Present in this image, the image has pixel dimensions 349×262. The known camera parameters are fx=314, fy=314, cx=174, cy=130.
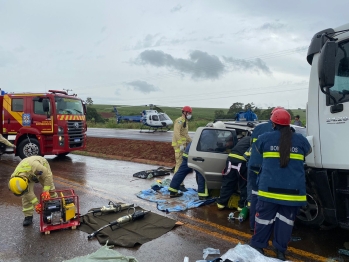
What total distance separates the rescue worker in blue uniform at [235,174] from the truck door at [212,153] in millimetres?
257

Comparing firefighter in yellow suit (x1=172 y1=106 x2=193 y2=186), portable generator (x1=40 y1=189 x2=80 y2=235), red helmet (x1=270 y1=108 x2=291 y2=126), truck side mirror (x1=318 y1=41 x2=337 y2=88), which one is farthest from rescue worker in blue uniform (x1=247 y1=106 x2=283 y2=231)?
firefighter in yellow suit (x1=172 y1=106 x2=193 y2=186)

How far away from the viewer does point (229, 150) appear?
19.4ft

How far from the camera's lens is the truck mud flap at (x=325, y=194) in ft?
12.6

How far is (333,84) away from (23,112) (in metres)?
10.6

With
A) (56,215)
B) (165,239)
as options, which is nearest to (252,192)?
(165,239)

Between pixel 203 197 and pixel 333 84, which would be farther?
pixel 203 197

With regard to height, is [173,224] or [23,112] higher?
[23,112]

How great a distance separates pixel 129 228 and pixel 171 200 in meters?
1.64

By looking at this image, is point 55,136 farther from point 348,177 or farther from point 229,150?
point 348,177

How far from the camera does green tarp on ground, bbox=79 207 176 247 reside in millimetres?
4312

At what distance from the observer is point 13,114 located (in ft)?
37.4

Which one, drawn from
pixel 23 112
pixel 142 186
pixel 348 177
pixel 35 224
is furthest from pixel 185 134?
pixel 23 112

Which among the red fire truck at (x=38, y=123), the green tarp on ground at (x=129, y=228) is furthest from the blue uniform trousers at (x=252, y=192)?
the red fire truck at (x=38, y=123)

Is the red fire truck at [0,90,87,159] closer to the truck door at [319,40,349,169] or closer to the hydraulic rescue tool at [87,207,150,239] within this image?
the hydraulic rescue tool at [87,207,150,239]
